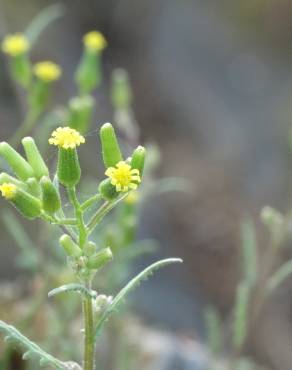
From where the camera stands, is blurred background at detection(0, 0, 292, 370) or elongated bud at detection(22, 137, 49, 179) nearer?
elongated bud at detection(22, 137, 49, 179)

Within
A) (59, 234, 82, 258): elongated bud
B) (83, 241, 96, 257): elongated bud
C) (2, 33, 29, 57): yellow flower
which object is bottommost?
(59, 234, 82, 258): elongated bud

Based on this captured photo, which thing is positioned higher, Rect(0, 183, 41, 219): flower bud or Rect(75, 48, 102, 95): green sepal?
Rect(75, 48, 102, 95): green sepal

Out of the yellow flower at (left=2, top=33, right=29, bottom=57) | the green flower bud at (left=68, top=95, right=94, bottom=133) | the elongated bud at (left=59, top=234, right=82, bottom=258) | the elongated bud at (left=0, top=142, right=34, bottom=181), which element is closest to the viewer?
the elongated bud at (left=59, top=234, right=82, bottom=258)

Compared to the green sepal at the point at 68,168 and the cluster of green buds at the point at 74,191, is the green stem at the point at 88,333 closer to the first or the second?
the cluster of green buds at the point at 74,191

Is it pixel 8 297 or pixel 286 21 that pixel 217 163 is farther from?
pixel 8 297

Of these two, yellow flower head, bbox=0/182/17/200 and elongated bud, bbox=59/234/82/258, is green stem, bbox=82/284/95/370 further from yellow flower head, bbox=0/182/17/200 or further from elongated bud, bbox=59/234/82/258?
yellow flower head, bbox=0/182/17/200

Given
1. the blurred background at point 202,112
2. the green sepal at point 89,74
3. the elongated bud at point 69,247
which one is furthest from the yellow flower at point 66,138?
the blurred background at point 202,112

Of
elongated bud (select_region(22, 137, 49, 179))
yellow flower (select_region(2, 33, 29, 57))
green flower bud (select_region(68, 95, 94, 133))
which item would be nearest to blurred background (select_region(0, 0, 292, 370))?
yellow flower (select_region(2, 33, 29, 57))

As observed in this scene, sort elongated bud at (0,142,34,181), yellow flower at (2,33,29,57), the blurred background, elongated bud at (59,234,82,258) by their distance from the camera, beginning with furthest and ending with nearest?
the blurred background → yellow flower at (2,33,29,57) → elongated bud at (0,142,34,181) → elongated bud at (59,234,82,258)
